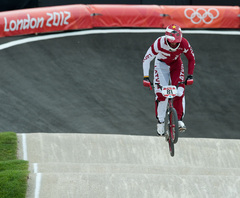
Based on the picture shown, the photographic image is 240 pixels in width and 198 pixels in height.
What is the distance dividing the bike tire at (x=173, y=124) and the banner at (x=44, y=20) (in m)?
9.18

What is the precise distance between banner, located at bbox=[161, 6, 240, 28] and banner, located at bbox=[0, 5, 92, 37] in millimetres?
3030

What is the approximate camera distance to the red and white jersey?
12203 millimetres

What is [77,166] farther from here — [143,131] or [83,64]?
[83,64]

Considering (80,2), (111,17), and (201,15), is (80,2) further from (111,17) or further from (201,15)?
(201,15)

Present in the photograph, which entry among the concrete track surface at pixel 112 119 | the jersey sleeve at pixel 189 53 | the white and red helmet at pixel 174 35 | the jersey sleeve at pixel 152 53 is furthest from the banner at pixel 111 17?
the white and red helmet at pixel 174 35

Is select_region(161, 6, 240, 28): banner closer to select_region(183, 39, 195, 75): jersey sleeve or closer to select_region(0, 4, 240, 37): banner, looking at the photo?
select_region(0, 4, 240, 37): banner

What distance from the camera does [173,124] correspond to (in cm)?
1209

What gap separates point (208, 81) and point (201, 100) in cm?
111

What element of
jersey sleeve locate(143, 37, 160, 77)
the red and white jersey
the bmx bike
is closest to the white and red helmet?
the red and white jersey

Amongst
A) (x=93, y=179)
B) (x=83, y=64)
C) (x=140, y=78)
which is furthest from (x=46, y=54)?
(x=93, y=179)

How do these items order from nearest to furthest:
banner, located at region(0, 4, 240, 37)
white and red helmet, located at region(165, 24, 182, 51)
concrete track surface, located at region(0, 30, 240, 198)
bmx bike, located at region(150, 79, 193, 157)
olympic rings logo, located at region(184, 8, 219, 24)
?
concrete track surface, located at region(0, 30, 240, 198) < white and red helmet, located at region(165, 24, 182, 51) < bmx bike, located at region(150, 79, 193, 157) < banner, located at region(0, 4, 240, 37) < olympic rings logo, located at region(184, 8, 219, 24)

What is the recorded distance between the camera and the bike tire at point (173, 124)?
11875 mm

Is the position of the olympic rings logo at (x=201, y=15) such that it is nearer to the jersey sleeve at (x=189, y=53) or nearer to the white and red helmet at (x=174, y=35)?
the jersey sleeve at (x=189, y=53)

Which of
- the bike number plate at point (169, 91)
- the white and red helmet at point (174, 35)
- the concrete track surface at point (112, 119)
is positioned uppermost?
the white and red helmet at point (174, 35)
